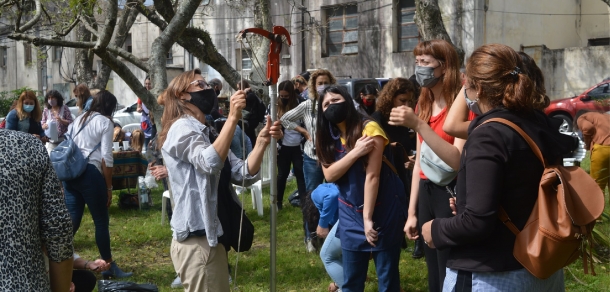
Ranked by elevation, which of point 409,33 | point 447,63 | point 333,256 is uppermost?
point 409,33

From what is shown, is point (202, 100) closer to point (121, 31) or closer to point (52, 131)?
point (52, 131)

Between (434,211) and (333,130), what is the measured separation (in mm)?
1166

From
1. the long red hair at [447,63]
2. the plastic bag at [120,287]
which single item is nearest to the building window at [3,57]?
the plastic bag at [120,287]

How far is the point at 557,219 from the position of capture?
8.80ft

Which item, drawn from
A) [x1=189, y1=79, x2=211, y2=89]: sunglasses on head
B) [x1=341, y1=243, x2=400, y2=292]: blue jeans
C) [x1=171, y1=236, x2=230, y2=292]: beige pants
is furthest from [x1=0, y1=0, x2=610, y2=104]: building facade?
[x1=171, y1=236, x2=230, y2=292]: beige pants

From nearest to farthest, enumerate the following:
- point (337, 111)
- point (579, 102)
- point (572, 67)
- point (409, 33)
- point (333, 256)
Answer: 1. point (337, 111)
2. point (333, 256)
3. point (579, 102)
4. point (572, 67)
5. point (409, 33)

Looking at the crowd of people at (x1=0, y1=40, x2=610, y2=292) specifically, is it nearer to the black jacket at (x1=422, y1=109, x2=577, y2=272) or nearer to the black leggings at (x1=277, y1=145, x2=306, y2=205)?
the black jacket at (x1=422, y1=109, x2=577, y2=272)

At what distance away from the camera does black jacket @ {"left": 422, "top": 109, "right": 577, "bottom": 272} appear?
2.77 metres

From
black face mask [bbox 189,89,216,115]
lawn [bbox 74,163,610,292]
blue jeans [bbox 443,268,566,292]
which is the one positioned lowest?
lawn [bbox 74,163,610,292]

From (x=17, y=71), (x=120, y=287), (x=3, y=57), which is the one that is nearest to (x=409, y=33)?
(x=120, y=287)

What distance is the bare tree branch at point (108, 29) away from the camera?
9.61 m

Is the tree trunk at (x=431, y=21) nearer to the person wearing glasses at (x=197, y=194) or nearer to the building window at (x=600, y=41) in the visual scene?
the person wearing glasses at (x=197, y=194)

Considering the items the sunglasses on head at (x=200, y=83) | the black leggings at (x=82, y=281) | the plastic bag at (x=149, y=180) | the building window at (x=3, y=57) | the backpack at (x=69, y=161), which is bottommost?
the plastic bag at (x=149, y=180)

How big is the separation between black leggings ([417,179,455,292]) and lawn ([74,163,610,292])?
2.16 m
